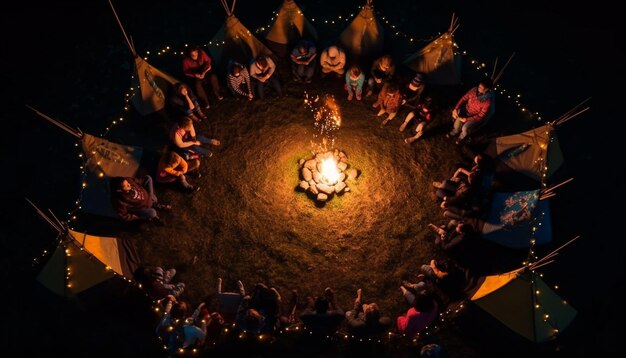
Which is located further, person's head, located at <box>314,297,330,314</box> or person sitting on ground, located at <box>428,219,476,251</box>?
person sitting on ground, located at <box>428,219,476,251</box>

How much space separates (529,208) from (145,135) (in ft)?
22.7

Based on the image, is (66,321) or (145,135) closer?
(66,321)

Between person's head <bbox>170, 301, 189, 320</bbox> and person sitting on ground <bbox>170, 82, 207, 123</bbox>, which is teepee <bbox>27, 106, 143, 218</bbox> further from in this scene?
person's head <bbox>170, 301, 189, 320</bbox>

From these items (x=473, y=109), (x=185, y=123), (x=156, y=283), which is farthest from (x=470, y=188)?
(x=156, y=283)

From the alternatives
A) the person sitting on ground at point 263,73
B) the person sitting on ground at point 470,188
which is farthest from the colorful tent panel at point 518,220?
the person sitting on ground at point 263,73

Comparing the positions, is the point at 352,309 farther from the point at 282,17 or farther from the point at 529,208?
the point at 282,17

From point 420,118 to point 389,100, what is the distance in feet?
2.47

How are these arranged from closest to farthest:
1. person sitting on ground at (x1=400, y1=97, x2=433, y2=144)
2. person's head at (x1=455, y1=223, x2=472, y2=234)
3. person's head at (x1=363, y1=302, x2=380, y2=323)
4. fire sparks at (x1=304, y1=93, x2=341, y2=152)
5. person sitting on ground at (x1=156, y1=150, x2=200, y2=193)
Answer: person's head at (x1=363, y1=302, x2=380, y2=323) → person's head at (x1=455, y1=223, x2=472, y2=234) → person sitting on ground at (x1=156, y1=150, x2=200, y2=193) → person sitting on ground at (x1=400, y1=97, x2=433, y2=144) → fire sparks at (x1=304, y1=93, x2=341, y2=152)

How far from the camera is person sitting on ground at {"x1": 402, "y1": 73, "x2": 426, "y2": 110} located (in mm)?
7771

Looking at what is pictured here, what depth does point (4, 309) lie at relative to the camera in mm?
7332

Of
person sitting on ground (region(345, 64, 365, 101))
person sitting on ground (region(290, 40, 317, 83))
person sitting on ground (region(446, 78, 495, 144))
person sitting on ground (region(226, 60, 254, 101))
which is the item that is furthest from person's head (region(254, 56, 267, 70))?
person sitting on ground (region(446, 78, 495, 144))

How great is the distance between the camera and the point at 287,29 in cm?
857

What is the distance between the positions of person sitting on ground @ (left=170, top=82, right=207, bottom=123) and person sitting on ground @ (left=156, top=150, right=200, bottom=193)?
37.1 inches

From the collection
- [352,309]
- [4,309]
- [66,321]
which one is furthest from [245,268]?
[4,309]
